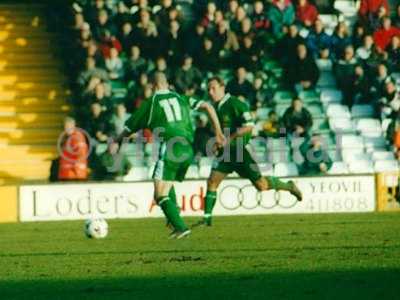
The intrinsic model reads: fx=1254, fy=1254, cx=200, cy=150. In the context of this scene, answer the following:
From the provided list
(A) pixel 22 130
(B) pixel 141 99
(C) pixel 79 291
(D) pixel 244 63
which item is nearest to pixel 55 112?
(A) pixel 22 130

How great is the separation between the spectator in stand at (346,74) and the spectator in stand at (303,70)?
1.76ft

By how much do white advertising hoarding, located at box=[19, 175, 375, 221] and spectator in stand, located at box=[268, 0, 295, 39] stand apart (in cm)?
392

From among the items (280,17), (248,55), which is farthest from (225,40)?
(280,17)

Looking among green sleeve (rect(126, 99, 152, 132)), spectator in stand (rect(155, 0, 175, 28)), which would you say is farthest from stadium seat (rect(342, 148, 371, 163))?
green sleeve (rect(126, 99, 152, 132))

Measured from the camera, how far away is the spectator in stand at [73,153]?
24.2 m

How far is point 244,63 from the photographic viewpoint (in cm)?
2569

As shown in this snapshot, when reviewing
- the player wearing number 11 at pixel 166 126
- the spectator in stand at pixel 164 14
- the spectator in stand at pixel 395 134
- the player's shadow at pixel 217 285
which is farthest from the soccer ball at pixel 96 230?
the spectator in stand at pixel 395 134

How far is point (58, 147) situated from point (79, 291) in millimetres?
14776

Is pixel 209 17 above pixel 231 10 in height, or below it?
below

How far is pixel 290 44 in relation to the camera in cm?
2580

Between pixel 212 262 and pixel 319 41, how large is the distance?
45.9ft

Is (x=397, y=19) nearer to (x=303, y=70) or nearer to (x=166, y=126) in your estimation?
(x=303, y=70)

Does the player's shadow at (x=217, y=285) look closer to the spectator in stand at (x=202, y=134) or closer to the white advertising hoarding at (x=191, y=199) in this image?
the white advertising hoarding at (x=191, y=199)

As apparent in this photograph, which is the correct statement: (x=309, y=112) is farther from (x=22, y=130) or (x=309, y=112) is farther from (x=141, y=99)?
(x=22, y=130)
